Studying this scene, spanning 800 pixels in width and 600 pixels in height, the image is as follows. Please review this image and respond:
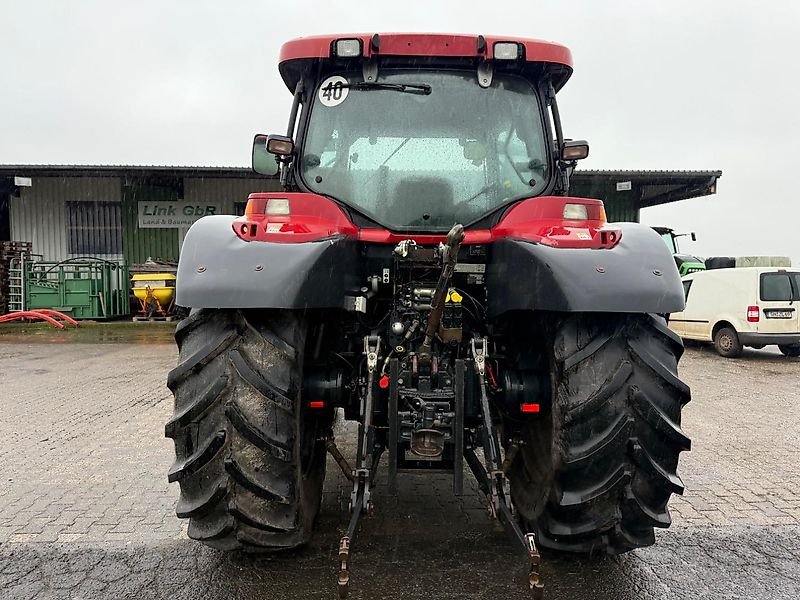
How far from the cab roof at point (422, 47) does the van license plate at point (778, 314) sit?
968 centimetres

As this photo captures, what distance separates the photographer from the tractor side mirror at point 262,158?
11.8 feet

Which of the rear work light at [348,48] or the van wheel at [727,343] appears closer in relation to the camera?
the rear work light at [348,48]

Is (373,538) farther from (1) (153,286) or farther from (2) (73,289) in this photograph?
(2) (73,289)

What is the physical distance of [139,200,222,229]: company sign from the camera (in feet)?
57.4

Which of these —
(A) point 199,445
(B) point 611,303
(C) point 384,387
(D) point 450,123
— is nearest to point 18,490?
(A) point 199,445

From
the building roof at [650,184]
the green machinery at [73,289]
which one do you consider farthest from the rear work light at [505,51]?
the green machinery at [73,289]

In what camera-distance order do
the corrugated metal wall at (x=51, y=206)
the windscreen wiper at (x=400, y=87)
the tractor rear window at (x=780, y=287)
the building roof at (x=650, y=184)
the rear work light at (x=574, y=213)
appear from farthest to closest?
the corrugated metal wall at (x=51, y=206) → the building roof at (x=650, y=184) → the tractor rear window at (x=780, y=287) → the windscreen wiper at (x=400, y=87) → the rear work light at (x=574, y=213)

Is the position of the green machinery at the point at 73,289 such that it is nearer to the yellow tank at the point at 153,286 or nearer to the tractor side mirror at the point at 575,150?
the yellow tank at the point at 153,286

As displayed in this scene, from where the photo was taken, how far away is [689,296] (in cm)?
1237

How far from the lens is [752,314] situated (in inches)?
432

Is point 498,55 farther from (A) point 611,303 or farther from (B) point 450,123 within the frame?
(A) point 611,303

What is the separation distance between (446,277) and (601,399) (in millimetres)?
785

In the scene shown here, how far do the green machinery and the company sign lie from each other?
1.85 m

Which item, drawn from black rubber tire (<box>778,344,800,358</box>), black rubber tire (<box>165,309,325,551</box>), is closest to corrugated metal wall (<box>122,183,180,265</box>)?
black rubber tire (<box>778,344,800,358</box>)
